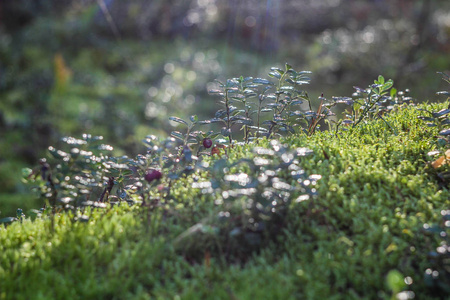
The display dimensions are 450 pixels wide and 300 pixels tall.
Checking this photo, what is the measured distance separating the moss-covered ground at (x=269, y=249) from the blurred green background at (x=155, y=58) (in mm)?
3333

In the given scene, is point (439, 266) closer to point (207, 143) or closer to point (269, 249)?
point (269, 249)

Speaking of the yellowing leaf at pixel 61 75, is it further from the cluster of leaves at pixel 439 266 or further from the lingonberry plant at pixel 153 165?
the cluster of leaves at pixel 439 266

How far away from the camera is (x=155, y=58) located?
27.3 ft

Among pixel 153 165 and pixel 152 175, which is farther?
pixel 153 165

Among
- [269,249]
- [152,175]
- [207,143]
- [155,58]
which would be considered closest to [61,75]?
[155,58]

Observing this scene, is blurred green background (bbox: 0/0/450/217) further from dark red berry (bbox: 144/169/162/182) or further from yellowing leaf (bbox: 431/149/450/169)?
yellowing leaf (bbox: 431/149/450/169)

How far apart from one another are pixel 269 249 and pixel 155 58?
7.32 m

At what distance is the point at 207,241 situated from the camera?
168 cm

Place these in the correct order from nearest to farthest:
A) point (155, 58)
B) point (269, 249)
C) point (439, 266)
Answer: point (439, 266)
point (269, 249)
point (155, 58)

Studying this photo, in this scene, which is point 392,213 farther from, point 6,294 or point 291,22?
point 291,22

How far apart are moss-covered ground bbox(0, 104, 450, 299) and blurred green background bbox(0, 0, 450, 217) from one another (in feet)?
10.9

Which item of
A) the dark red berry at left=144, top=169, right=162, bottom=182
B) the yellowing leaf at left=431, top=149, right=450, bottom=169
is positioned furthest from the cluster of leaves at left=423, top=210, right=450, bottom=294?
the dark red berry at left=144, top=169, right=162, bottom=182

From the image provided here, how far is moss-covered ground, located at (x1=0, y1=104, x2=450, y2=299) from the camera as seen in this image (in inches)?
56.3

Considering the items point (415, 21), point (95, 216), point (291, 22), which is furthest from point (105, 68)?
point (415, 21)
